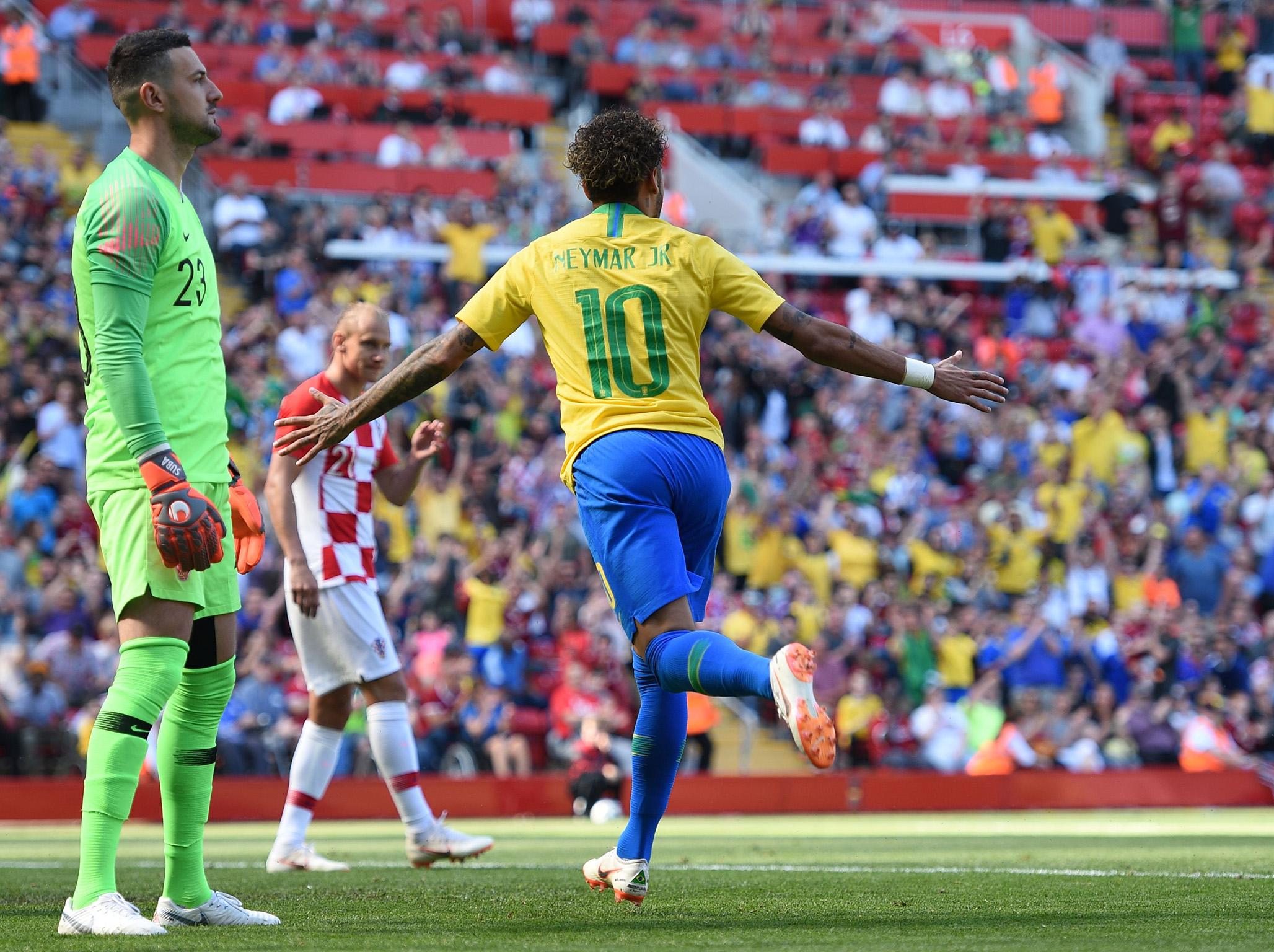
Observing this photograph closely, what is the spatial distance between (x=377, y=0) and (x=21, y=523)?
1346 cm

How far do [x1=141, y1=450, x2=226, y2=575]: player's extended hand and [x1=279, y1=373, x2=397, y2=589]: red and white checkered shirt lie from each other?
3.15 m

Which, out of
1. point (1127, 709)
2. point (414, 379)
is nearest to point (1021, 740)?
point (1127, 709)

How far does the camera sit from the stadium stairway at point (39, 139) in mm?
21312

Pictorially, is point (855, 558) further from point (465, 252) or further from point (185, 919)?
point (185, 919)

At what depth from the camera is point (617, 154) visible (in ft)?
18.8

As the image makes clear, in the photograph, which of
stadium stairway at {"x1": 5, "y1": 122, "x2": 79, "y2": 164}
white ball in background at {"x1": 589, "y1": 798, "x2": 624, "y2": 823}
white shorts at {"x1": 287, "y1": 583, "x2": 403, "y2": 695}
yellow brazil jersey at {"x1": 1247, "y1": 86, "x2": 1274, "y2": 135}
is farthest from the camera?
yellow brazil jersey at {"x1": 1247, "y1": 86, "x2": 1274, "y2": 135}

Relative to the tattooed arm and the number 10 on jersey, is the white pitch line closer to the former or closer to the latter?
the tattooed arm

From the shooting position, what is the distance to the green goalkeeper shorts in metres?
5.16

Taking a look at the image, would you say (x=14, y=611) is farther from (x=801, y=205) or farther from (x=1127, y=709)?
(x=801, y=205)

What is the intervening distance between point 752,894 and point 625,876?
2.47 ft

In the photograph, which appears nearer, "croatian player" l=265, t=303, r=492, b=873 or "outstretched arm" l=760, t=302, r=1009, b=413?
"outstretched arm" l=760, t=302, r=1009, b=413

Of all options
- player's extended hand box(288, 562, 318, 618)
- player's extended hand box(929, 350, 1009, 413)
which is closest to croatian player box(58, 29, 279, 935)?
player's extended hand box(288, 562, 318, 618)

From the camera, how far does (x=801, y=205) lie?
24344 millimetres

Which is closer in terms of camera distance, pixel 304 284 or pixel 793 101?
pixel 304 284
